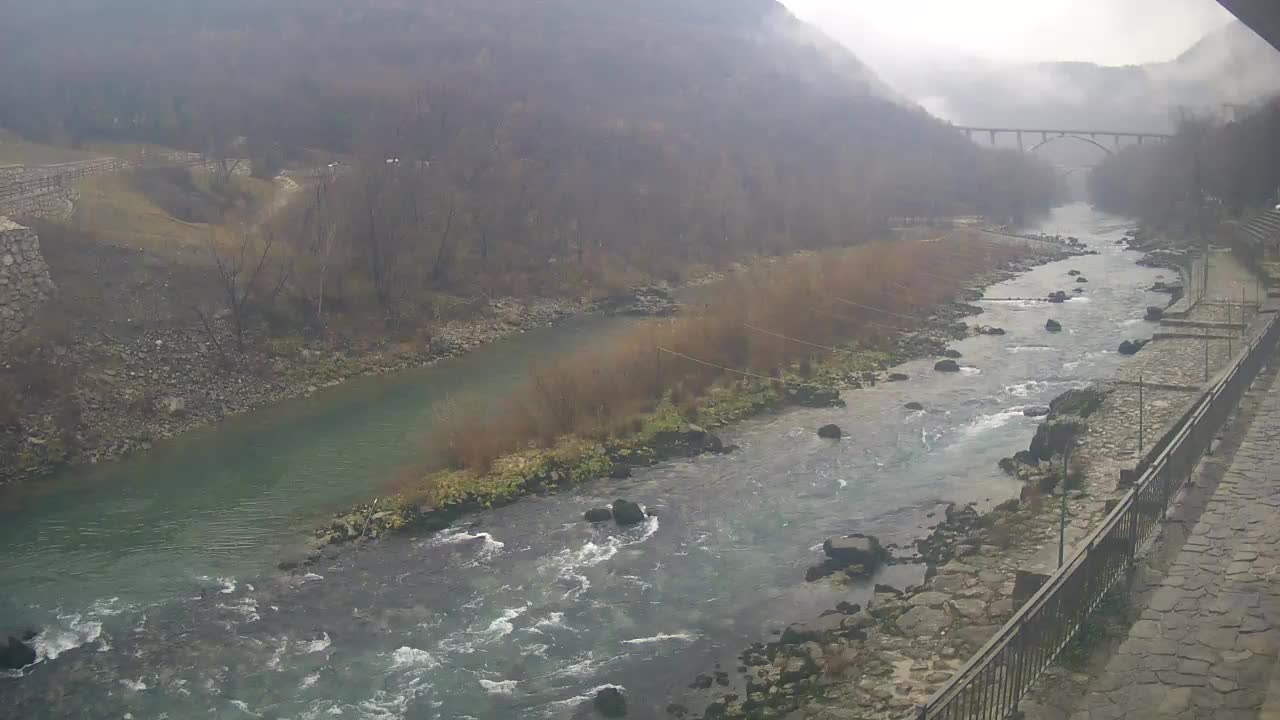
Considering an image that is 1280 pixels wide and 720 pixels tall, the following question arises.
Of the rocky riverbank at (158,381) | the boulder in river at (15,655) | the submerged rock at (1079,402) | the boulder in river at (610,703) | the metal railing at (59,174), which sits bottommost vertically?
the boulder in river at (610,703)

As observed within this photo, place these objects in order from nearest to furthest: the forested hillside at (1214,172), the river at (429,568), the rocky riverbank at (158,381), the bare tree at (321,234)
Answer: the river at (429,568), the rocky riverbank at (158,381), the bare tree at (321,234), the forested hillside at (1214,172)

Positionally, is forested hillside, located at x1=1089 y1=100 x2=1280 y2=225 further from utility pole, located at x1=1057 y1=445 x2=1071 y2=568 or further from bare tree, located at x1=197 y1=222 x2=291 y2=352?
bare tree, located at x1=197 y1=222 x2=291 y2=352

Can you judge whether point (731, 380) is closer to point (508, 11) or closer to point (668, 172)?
point (668, 172)

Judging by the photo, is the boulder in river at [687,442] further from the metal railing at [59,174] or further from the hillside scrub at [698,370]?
the metal railing at [59,174]

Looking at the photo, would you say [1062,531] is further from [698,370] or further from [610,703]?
[698,370]

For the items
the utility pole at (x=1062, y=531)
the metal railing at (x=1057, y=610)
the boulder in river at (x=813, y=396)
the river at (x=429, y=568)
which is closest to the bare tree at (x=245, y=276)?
the river at (x=429, y=568)

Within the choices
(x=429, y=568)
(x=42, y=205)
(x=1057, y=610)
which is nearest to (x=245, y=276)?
(x=42, y=205)

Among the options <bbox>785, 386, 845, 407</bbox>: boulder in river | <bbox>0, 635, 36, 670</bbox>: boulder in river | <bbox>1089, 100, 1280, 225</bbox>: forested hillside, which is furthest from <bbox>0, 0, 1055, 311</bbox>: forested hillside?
<bbox>0, 635, 36, 670</bbox>: boulder in river

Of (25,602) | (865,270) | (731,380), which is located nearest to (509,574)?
(25,602)
